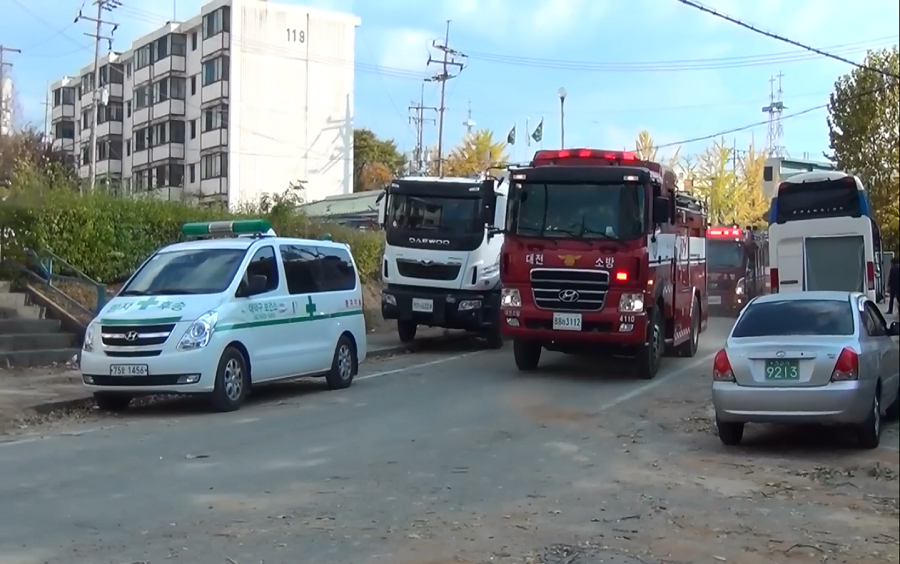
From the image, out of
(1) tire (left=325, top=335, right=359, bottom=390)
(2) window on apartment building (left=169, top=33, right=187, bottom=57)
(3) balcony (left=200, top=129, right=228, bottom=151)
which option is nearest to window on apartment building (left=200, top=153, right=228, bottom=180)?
(3) balcony (left=200, top=129, right=228, bottom=151)

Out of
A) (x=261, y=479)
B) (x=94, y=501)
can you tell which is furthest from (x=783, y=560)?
(x=94, y=501)

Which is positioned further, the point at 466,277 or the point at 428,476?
the point at 466,277

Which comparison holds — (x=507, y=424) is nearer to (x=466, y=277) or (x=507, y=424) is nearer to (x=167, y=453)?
(x=167, y=453)

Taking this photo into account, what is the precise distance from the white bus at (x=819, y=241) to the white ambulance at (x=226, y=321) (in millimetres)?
11428

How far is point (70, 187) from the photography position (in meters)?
21.8

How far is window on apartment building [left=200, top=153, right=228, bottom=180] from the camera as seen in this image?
5441 centimetres

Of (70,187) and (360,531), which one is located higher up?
(70,187)

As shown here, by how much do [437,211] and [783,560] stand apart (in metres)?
14.8

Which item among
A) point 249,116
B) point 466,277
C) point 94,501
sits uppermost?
point 249,116

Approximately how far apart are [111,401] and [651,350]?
7.57 m

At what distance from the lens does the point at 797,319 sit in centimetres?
1084

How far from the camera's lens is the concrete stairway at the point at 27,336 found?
16.8 metres

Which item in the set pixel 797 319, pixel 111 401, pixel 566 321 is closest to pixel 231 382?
pixel 111 401

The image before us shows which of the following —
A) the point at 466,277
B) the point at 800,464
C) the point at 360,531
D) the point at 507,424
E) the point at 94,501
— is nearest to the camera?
→ the point at 360,531
